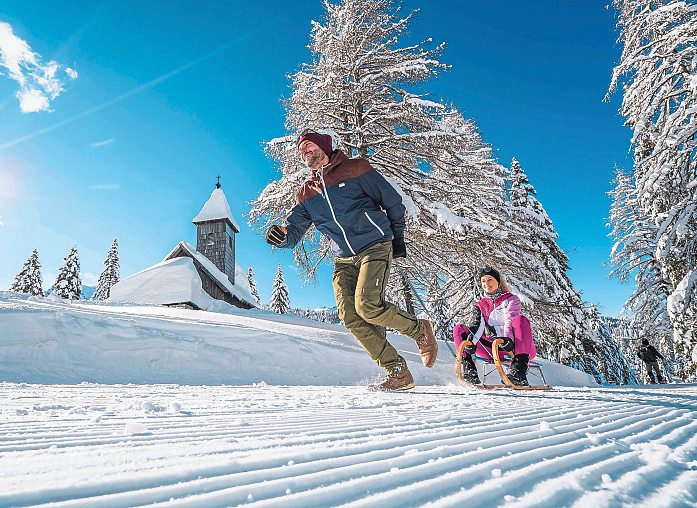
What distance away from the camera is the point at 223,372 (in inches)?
196

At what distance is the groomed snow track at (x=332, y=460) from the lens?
26.8 inches

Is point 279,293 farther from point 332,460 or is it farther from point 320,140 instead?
point 332,460

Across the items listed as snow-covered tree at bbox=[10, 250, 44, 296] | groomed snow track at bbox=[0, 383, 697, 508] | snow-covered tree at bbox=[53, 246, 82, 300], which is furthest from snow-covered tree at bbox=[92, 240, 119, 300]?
groomed snow track at bbox=[0, 383, 697, 508]

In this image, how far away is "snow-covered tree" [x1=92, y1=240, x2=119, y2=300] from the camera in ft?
130

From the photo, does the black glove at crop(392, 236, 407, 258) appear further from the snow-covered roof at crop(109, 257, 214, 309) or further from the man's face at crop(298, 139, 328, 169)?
the snow-covered roof at crop(109, 257, 214, 309)

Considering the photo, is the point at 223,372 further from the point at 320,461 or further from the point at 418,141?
the point at 418,141

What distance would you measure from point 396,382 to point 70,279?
40.6 meters

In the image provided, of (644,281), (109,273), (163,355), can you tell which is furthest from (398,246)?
(109,273)

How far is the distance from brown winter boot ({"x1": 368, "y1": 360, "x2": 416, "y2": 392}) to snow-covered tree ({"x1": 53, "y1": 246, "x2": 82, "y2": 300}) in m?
39.6

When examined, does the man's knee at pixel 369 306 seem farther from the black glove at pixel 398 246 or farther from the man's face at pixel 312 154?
the man's face at pixel 312 154

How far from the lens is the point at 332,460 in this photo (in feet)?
3.07

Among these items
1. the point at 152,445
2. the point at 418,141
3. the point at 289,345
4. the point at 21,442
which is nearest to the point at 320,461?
the point at 152,445

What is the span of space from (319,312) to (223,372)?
129m

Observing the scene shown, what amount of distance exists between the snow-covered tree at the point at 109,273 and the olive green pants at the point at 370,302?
42528mm
